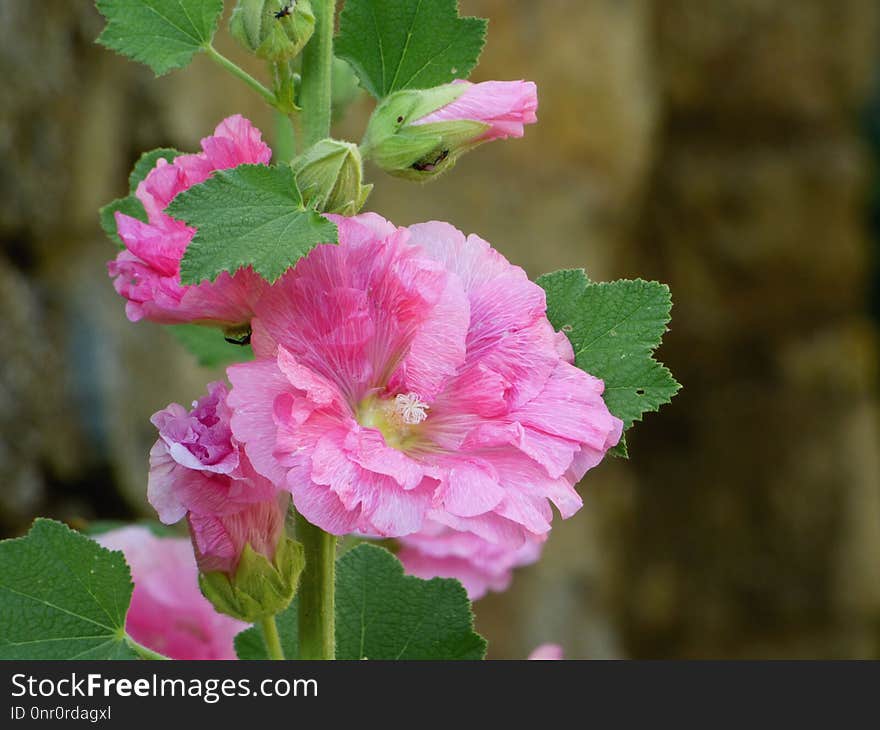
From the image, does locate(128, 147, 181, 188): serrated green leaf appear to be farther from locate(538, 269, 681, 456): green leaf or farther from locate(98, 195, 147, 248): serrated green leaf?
locate(538, 269, 681, 456): green leaf

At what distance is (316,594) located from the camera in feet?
1.68

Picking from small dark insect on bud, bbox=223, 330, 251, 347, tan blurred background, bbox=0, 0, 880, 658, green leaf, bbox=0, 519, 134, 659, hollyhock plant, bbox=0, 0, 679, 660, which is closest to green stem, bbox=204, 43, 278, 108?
hollyhock plant, bbox=0, 0, 679, 660

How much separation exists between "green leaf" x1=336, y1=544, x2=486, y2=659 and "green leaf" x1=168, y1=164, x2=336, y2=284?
0.20 m

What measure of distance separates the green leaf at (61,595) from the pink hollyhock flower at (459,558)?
22 cm

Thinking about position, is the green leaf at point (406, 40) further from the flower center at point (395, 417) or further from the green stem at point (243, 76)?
the flower center at point (395, 417)

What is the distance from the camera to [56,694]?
0.48 metres

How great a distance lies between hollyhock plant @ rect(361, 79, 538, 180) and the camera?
19.0 inches

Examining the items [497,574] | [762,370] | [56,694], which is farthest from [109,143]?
[762,370]

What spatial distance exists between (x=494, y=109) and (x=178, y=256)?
0.14m

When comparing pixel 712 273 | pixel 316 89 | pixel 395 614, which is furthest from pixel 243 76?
pixel 712 273

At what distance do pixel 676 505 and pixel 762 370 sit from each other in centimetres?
33

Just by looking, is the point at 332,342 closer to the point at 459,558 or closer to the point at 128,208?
the point at 128,208

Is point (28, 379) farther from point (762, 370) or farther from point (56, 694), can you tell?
point (762, 370)

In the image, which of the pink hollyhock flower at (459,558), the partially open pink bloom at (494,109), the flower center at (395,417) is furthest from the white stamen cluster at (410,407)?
the pink hollyhock flower at (459,558)
